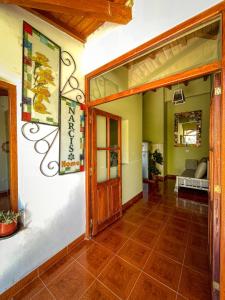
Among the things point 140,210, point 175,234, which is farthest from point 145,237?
point 140,210

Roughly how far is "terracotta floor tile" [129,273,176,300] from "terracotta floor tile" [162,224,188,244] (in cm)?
81

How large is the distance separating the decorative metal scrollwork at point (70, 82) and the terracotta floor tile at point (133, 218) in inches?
88.2

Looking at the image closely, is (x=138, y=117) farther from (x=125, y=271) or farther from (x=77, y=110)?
(x=125, y=271)

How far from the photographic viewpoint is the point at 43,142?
61.6 inches

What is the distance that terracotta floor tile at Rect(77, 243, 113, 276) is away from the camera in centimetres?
157

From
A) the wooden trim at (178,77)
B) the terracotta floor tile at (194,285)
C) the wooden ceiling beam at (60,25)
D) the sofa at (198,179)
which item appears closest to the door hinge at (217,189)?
the wooden trim at (178,77)

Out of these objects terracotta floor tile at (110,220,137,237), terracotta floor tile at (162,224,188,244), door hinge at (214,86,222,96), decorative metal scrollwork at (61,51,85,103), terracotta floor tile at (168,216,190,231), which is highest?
decorative metal scrollwork at (61,51,85,103)

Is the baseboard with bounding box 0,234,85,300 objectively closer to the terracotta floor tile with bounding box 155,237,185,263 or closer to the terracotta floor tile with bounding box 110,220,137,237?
the terracotta floor tile with bounding box 110,220,137,237

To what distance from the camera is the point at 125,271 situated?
152cm

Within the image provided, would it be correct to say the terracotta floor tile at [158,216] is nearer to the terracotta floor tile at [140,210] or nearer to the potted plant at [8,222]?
the terracotta floor tile at [140,210]

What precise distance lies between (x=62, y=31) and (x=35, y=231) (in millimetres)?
2415

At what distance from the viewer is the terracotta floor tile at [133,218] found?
100 inches

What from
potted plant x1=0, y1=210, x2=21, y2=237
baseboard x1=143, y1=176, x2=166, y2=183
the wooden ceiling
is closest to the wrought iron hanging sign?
the wooden ceiling

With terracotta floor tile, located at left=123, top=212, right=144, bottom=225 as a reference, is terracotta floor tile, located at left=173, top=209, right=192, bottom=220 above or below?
above
